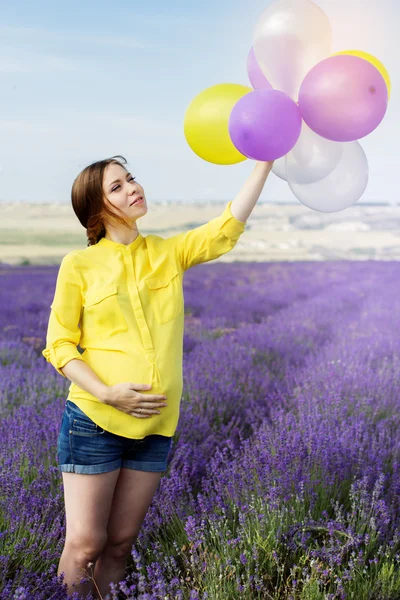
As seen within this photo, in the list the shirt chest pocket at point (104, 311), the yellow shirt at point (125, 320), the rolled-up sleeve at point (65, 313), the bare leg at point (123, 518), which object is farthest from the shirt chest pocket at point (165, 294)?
the bare leg at point (123, 518)

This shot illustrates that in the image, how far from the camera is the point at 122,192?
6.30ft

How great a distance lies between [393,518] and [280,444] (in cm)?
47

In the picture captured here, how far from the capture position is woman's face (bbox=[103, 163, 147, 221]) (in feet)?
6.29

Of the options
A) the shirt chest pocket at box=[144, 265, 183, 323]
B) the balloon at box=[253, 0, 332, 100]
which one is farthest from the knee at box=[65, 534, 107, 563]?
the balloon at box=[253, 0, 332, 100]

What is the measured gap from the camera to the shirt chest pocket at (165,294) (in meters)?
1.91

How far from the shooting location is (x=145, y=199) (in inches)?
78.1

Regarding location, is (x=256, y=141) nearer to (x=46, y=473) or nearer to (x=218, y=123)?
(x=218, y=123)

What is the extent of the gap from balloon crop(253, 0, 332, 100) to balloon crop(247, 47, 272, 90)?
4.9 inches

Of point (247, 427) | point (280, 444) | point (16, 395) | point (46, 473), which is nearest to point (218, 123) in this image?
point (280, 444)

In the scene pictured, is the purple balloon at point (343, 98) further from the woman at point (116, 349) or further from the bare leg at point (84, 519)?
the bare leg at point (84, 519)

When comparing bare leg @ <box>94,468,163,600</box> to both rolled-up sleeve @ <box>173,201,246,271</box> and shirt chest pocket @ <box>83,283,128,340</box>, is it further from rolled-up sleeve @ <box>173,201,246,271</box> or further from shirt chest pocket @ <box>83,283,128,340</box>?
rolled-up sleeve @ <box>173,201,246,271</box>

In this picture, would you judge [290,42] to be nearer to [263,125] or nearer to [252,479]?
[263,125]

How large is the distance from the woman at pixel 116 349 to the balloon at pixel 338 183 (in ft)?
1.21

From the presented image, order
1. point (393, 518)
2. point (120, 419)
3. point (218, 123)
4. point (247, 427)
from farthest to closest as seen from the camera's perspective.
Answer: point (247, 427)
point (393, 518)
point (218, 123)
point (120, 419)
